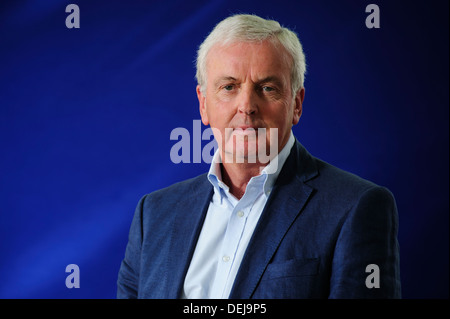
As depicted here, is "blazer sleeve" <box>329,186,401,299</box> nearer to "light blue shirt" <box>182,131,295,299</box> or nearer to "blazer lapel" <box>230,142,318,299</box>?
"blazer lapel" <box>230,142,318,299</box>

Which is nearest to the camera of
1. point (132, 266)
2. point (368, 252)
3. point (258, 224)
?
point (368, 252)

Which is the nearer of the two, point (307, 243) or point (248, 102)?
point (307, 243)

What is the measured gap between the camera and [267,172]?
5.74 feet

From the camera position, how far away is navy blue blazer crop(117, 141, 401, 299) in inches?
61.2

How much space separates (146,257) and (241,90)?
0.64 m

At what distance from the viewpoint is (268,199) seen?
67.7 inches

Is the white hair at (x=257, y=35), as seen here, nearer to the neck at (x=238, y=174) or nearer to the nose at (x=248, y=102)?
the nose at (x=248, y=102)

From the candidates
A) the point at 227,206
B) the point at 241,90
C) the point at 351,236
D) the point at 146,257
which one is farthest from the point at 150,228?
the point at 351,236

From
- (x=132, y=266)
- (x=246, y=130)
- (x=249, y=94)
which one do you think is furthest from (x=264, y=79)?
(x=132, y=266)

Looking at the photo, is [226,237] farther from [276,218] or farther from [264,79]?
[264,79]

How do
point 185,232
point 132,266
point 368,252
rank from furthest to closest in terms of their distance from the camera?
point 132,266 → point 185,232 → point 368,252

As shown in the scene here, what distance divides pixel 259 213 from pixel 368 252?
1.19ft

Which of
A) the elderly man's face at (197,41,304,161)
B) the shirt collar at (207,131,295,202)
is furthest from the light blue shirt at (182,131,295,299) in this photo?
the elderly man's face at (197,41,304,161)

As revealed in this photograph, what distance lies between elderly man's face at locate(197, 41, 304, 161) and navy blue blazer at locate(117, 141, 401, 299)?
0.14 metres
